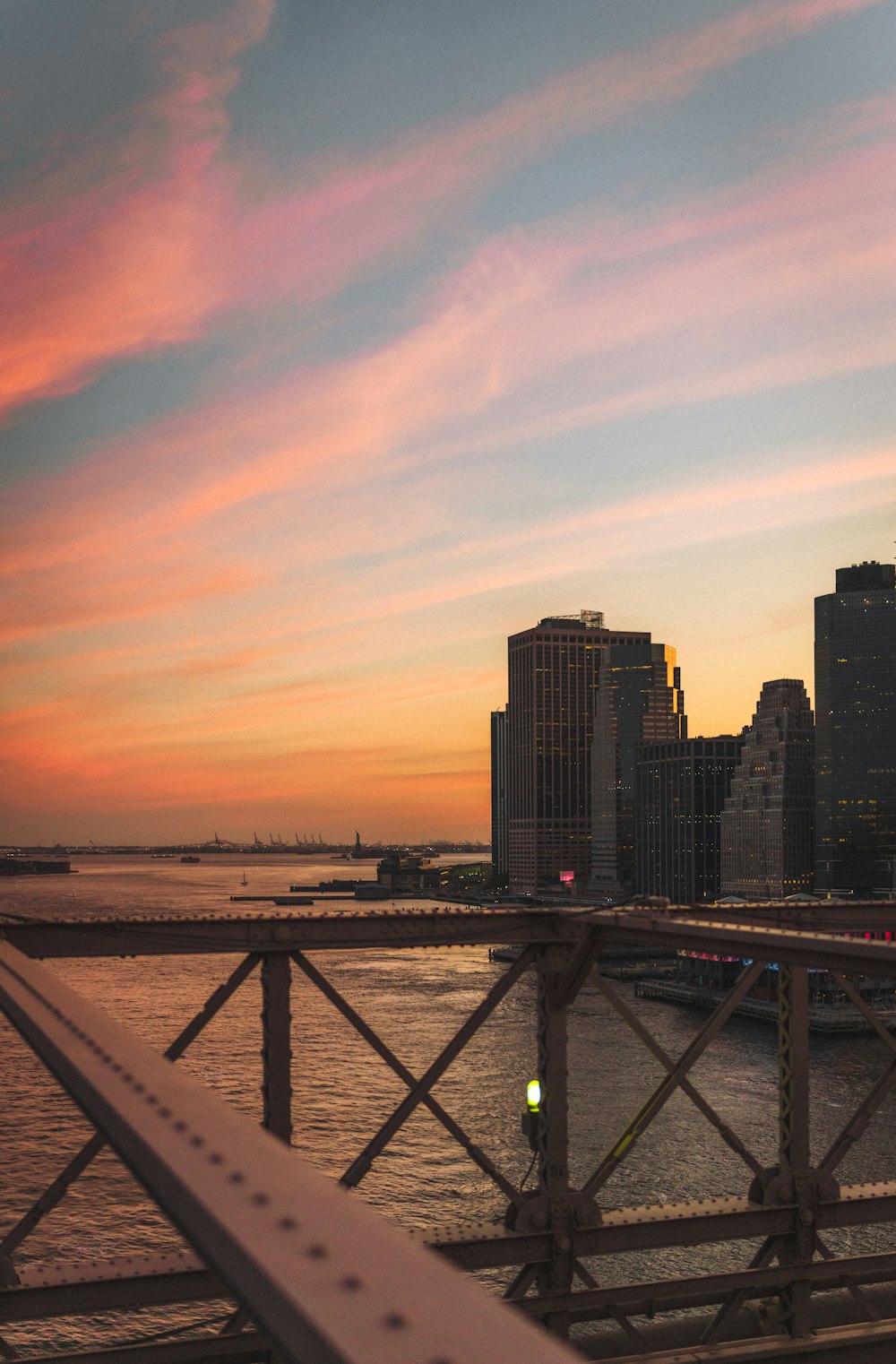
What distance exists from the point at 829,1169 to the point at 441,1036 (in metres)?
67.8

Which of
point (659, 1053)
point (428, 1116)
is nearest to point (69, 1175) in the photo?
point (659, 1053)

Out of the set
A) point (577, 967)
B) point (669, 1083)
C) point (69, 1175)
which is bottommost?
point (69, 1175)

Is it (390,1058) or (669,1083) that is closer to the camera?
(390,1058)

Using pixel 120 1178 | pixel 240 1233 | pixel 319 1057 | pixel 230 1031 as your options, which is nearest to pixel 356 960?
pixel 230 1031

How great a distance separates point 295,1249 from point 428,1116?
64.7 m

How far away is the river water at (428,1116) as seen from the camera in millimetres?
43191

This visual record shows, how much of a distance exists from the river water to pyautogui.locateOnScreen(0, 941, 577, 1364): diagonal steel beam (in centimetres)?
2368

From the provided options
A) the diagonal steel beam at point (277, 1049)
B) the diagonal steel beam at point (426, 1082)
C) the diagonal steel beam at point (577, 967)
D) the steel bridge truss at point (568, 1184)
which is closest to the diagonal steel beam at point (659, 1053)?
the steel bridge truss at point (568, 1184)

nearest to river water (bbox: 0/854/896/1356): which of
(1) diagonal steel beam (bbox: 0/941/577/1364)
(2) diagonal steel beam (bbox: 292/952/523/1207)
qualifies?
(2) diagonal steel beam (bbox: 292/952/523/1207)

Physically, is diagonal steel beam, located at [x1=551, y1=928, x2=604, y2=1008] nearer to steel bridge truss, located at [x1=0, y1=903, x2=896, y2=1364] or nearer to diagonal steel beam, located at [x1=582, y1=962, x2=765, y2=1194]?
steel bridge truss, located at [x1=0, y1=903, x2=896, y2=1364]

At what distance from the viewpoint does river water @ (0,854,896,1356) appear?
43191mm

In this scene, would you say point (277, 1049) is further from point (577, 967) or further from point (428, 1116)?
point (428, 1116)

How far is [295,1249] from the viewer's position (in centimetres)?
204

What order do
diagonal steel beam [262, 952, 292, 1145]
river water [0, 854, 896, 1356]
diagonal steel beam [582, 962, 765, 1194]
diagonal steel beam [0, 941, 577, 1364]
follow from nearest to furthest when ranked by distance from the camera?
1. diagonal steel beam [0, 941, 577, 1364]
2. diagonal steel beam [262, 952, 292, 1145]
3. diagonal steel beam [582, 962, 765, 1194]
4. river water [0, 854, 896, 1356]
